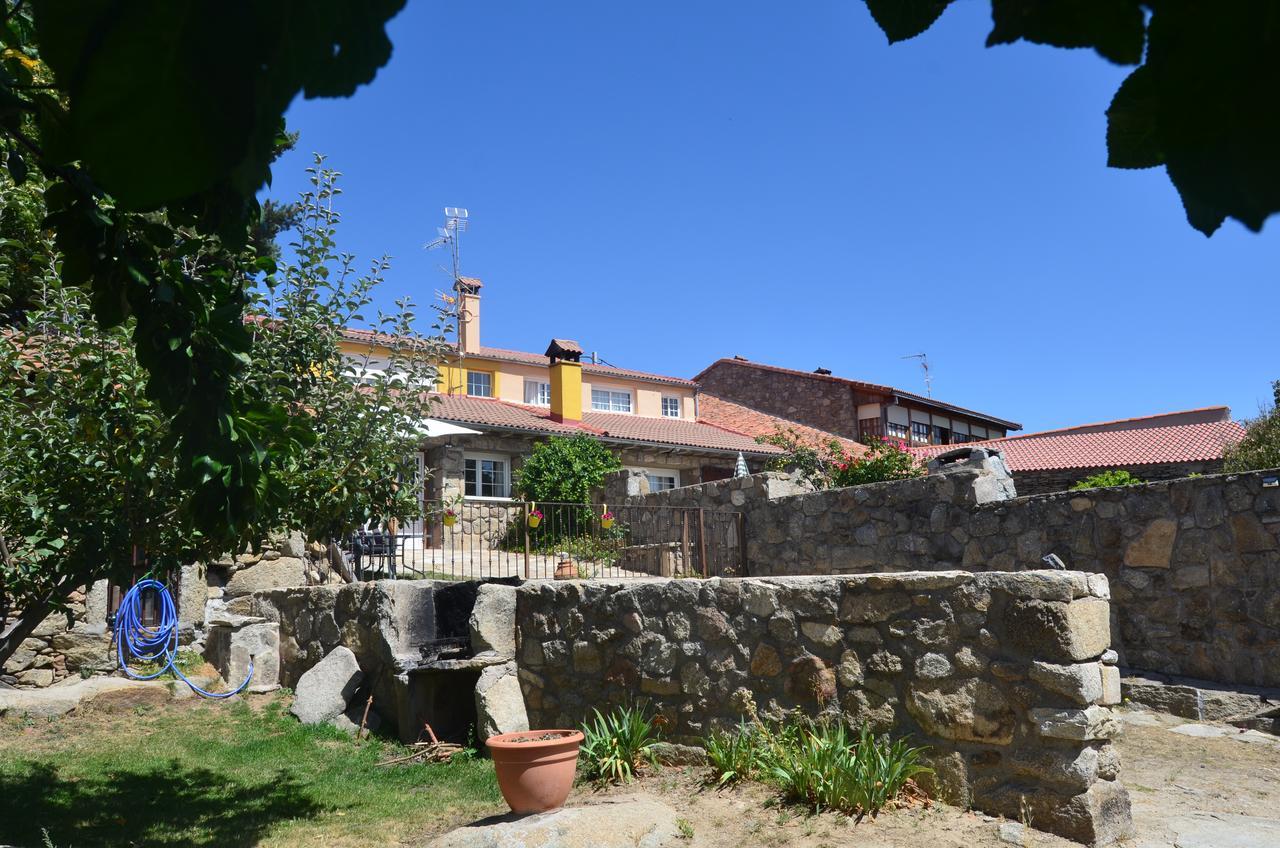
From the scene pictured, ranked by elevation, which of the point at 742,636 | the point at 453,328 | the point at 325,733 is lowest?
the point at 325,733

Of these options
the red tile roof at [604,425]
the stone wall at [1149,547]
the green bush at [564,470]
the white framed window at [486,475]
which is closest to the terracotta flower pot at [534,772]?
the stone wall at [1149,547]

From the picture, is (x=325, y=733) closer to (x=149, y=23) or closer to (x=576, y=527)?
(x=576, y=527)

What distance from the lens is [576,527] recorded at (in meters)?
10.6

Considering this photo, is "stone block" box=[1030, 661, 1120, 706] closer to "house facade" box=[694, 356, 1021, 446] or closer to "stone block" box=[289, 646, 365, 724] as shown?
"stone block" box=[289, 646, 365, 724]

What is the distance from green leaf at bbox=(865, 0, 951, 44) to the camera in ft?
2.62

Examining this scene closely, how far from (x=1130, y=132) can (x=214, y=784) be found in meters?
7.06

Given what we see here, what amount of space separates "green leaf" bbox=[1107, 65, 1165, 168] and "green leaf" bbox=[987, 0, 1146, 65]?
137 millimetres

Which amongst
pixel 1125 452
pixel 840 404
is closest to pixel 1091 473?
pixel 1125 452

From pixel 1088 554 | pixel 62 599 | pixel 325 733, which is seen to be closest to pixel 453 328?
pixel 325 733

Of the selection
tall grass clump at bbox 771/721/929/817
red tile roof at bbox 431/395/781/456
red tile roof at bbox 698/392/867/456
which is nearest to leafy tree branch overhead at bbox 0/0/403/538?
tall grass clump at bbox 771/721/929/817

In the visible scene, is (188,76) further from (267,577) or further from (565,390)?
(565,390)

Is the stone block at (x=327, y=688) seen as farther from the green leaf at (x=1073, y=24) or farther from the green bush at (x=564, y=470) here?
the green leaf at (x=1073, y=24)

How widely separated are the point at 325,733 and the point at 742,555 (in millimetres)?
5138

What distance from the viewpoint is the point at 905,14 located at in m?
0.81
